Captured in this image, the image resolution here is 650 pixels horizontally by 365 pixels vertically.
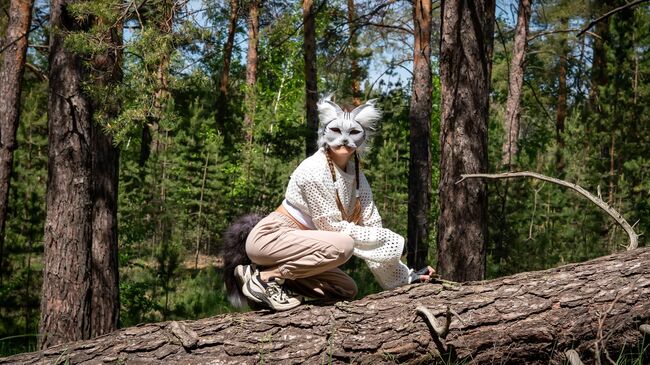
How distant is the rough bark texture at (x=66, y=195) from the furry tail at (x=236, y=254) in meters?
2.24

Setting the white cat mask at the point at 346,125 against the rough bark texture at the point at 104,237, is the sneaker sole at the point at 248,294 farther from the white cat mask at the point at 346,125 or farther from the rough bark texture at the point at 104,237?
the rough bark texture at the point at 104,237

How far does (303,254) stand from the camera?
12.9 feet

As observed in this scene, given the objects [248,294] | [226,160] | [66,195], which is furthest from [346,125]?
[226,160]

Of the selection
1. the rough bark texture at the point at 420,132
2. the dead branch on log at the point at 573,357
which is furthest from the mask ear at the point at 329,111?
the rough bark texture at the point at 420,132

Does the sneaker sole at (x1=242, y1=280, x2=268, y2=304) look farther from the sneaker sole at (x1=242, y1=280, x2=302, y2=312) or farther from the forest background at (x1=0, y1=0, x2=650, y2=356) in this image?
the forest background at (x1=0, y1=0, x2=650, y2=356)

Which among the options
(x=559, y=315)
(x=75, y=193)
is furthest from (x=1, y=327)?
(x=559, y=315)

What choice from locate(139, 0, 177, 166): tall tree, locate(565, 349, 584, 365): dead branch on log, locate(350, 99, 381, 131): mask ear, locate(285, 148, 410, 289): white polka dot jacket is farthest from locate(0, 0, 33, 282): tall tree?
locate(565, 349, 584, 365): dead branch on log

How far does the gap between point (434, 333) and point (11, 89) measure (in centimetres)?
780

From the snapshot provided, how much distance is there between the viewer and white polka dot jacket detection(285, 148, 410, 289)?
158 inches

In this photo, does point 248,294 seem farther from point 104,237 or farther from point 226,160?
point 226,160

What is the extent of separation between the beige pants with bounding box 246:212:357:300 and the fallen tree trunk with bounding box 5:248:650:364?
34 centimetres

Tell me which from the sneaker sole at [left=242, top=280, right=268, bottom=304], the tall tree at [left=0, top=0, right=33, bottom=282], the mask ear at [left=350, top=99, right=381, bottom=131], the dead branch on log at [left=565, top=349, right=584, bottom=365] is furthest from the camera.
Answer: the tall tree at [left=0, top=0, right=33, bottom=282]

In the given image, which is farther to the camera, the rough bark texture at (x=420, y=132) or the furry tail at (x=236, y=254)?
the rough bark texture at (x=420, y=132)

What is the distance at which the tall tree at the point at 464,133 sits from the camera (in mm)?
4887
